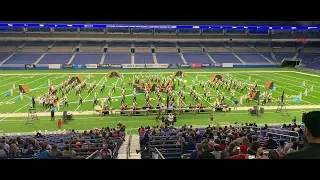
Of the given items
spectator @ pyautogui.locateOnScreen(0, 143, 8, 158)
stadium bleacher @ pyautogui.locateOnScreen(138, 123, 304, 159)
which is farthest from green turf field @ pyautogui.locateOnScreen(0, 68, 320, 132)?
spectator @ pyautogui.locateOnScreen(0, 143, 8, 158)

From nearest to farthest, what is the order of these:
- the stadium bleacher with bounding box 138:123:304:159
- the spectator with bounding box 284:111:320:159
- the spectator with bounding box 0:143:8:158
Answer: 1. the spectator with bounding box 284:111:320:159
2. the spectator with bounding box 0:143:8:158
3. the stadium bleacher with bounding box 138:123:304:159

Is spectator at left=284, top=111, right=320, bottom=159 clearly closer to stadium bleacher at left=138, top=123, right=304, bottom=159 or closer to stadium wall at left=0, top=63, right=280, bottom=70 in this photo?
stadium bleacher at left=138, top=123, right=304, bottom=159

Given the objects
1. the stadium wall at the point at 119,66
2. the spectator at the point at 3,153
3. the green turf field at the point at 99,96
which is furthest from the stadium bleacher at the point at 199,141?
the stadium wall at the point at 119,66

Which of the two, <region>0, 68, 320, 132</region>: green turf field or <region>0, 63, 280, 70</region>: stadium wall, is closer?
<region>0, 68, 320, 132</region>: green turf field

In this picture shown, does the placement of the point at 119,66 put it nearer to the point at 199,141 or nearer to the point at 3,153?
the point at 199,141

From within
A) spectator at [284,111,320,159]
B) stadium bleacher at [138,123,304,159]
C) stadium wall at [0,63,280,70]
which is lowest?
stadium bleacher at [138,123,304,159]

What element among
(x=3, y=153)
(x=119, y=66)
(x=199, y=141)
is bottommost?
(x=199, y=141)

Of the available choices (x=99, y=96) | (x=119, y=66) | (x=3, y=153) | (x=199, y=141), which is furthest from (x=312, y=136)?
(x=119, y=66)

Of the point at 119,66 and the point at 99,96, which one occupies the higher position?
the point at 119,66

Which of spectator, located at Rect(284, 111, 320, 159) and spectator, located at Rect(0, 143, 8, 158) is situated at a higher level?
spectator, located at Rect(284, 111, 320, 159)
